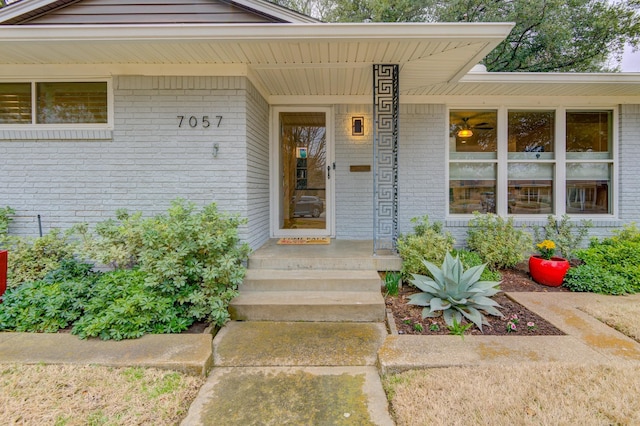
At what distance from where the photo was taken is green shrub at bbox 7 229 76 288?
3.77 m

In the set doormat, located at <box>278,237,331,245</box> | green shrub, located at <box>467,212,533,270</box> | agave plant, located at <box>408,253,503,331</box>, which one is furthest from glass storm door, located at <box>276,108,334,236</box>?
agave plant, located at <box>408,253,503,331</box>

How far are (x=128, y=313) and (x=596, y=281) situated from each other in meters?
5.30

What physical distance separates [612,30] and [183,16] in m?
12.3

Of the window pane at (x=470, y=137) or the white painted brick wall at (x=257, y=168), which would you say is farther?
the window pane at (x=470, y=137)

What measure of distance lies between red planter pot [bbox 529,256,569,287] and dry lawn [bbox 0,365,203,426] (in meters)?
4.35

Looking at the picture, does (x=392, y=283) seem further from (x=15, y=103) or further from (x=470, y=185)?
(x=15, y=103)

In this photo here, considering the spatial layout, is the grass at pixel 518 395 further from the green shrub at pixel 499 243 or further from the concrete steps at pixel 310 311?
the green shrub at pixel 499 243

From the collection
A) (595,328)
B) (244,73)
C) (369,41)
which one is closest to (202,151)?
(244,73)

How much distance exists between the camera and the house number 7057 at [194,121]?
13.9 ft

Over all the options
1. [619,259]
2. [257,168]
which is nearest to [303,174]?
[257,168]

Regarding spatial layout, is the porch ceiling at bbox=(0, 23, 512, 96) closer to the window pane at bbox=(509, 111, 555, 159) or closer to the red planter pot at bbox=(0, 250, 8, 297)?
the window pane at bbox=(509, 111, 555, 159)

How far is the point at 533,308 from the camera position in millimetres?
3584

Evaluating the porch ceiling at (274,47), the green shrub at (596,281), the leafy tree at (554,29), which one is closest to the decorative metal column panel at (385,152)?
the porch ceiling at (274,47)

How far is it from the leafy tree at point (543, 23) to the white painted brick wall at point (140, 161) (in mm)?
8685
